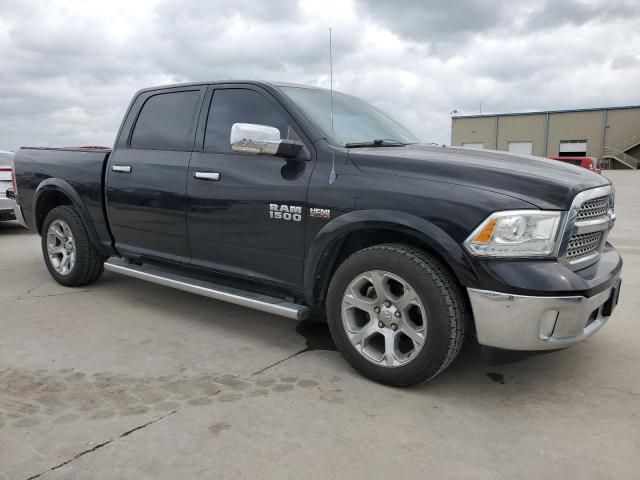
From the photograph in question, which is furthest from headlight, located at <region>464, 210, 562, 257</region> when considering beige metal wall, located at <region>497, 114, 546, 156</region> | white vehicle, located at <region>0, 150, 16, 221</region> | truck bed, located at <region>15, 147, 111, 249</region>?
beige metal wall, located at <region>497, 114, 546, 156</region>

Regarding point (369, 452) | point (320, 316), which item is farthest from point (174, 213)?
point (369, 452)

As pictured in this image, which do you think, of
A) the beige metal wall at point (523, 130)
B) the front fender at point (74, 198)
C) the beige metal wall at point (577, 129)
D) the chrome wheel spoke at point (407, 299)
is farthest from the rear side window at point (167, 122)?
the beige metal wall at point (577, 129)

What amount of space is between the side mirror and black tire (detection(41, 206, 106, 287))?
7.97ft

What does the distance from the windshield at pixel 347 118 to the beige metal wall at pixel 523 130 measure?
152 feet

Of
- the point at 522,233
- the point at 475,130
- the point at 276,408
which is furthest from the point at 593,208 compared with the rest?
the point at 475,130

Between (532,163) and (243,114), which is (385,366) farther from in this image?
(243,114)

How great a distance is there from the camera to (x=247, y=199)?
3.62 m

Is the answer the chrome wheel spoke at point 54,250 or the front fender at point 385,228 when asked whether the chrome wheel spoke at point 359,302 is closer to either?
the front fender at point 385,228

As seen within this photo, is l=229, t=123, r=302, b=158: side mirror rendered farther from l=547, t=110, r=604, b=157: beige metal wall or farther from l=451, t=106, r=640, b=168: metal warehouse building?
l=547, t=110, r=604, b=157: beige metal wall

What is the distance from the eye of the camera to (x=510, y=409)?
9.63ft

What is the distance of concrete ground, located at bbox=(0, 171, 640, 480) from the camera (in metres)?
2.38

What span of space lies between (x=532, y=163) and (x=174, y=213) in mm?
2527

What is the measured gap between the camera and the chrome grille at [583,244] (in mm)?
2896

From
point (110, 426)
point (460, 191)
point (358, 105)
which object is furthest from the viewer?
point (358, 105)
